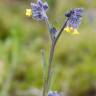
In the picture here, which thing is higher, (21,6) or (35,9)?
(35,9)

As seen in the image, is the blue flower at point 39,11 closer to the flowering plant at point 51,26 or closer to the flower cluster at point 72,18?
the flowering plant at point 51,26

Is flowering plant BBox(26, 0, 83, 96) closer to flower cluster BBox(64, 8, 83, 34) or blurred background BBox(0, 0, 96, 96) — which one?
flower cluster BBox(64, 8, 83, 34)

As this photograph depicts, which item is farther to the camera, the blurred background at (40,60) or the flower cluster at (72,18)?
the blurred background at (40,60)

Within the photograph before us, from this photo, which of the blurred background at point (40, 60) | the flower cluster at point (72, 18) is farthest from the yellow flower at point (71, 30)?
the blurred background at point (40, 60)

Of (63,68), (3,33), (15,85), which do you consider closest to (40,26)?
(3,33)

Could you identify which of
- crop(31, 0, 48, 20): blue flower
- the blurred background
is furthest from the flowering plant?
the blurred background

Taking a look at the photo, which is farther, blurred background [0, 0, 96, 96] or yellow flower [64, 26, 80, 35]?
blurred background [0, 0, 96, 96]

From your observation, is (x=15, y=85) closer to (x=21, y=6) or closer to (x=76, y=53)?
(x=76, y=53)

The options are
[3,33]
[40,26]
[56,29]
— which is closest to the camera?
[56,29]
